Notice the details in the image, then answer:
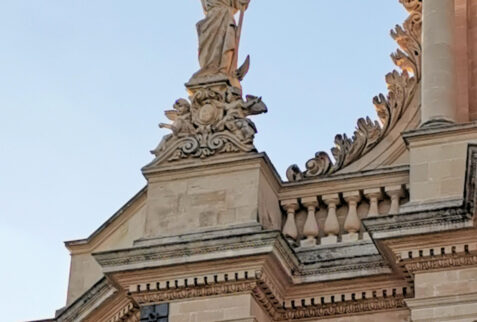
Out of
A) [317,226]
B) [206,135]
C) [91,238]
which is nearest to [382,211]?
[317,226]

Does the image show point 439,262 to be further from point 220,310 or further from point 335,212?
point 220,310

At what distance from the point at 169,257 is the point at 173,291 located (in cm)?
34

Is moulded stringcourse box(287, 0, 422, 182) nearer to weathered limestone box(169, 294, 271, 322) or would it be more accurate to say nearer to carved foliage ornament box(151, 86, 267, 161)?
carved foliage ornament box(151, 86, 267, 161)

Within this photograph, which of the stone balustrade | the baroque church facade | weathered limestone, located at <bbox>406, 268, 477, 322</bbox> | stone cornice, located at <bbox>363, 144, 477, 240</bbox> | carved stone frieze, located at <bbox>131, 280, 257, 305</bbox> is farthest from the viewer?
the stone balustrade

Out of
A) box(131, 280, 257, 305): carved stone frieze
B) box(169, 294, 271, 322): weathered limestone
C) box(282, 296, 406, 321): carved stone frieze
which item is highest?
box(131, 280, 257, 305): carved stone frieze

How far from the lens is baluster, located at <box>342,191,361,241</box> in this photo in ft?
65.4

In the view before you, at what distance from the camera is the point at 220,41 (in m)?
20.9

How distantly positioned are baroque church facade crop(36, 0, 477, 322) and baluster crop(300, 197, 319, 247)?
18mm

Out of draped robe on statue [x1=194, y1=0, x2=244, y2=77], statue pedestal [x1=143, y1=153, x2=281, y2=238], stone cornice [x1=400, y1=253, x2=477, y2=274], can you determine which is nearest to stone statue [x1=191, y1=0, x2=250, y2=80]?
draped robe on statue [x1=194, y1=0, x2=244, y2=77]

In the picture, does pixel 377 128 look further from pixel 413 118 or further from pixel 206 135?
pixel 206 135

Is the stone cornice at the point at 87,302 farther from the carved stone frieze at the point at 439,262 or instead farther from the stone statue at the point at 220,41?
the carved stone frieze at the point at 439,262

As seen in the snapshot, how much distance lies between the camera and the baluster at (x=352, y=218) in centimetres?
1992

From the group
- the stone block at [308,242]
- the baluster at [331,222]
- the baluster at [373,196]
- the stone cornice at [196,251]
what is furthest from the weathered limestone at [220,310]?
the baluster at [373,196]

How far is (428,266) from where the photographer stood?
1883 cm
